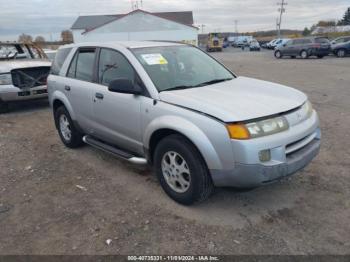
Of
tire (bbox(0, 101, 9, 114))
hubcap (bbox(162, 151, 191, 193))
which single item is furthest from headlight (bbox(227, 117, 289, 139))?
tire (bbox(0, 101, 9, 114))

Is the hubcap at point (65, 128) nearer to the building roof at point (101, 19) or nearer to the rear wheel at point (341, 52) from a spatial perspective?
the rear wheel at point (341, 52)

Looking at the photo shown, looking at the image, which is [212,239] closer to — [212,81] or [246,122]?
[246,122]

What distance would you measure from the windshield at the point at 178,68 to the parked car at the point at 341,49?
961 inches

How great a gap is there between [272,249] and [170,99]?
174 cm

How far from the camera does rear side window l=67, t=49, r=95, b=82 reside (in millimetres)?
4765

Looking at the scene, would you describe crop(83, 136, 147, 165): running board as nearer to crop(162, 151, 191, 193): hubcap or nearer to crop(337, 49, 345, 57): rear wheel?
crop(162, 151, 191, 193): hubcap

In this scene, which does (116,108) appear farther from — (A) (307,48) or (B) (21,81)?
(A) (307,48)

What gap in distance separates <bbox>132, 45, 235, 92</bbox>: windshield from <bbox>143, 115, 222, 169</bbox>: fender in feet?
1.52

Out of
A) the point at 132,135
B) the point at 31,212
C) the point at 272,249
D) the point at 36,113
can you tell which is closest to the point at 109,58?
the point at 132,135

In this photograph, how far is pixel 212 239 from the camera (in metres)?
3.10

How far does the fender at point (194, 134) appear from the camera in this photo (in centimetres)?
314

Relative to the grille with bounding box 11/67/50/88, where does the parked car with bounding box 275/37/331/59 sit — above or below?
above

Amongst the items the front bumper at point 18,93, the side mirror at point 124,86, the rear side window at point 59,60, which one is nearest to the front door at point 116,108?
the side mirror at point 124,86

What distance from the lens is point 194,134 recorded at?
3.21m
